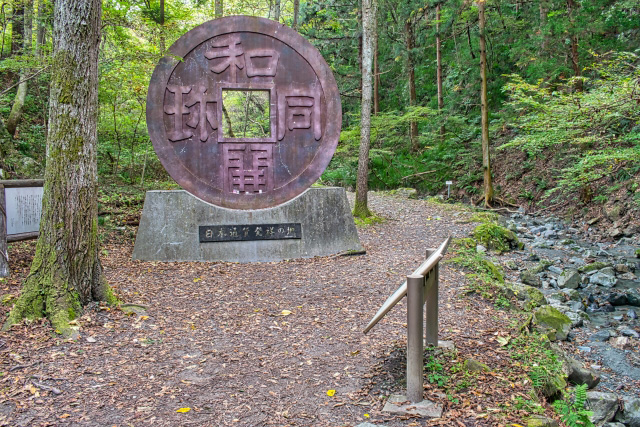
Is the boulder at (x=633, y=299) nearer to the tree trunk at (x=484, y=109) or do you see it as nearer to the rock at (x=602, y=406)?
the rock at (x=602, y=406)

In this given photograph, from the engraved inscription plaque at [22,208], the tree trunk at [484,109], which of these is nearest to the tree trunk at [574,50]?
the tree trunk at [484,109]

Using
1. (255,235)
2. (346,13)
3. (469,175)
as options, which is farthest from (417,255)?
(346,13)

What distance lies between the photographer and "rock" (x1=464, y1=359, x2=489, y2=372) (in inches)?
150

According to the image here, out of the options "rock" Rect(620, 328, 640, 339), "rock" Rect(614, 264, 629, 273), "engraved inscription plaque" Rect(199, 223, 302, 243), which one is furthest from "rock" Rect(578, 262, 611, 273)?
"engraved inscription plaque" Rect(199, 223, 302, 243)

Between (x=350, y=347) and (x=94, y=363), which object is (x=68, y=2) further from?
(x=350, y=347)

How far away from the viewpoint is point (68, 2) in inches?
183

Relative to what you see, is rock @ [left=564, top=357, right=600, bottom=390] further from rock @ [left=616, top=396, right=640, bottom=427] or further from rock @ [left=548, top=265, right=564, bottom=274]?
rock @ [left=548, top=265, right=564, bottom=274]

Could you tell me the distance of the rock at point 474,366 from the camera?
12.5ft

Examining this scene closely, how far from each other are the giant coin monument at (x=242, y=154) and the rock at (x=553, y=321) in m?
3.32

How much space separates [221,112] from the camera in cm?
824

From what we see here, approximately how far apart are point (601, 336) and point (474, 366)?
3.41m

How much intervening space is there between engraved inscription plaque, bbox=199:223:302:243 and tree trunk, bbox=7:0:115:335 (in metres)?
3.08

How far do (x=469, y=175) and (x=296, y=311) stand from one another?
13.6m

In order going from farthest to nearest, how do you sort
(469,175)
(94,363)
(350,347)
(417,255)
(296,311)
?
(469,175) → (417,255) → (296,311) → (350,347) → (94,363)
